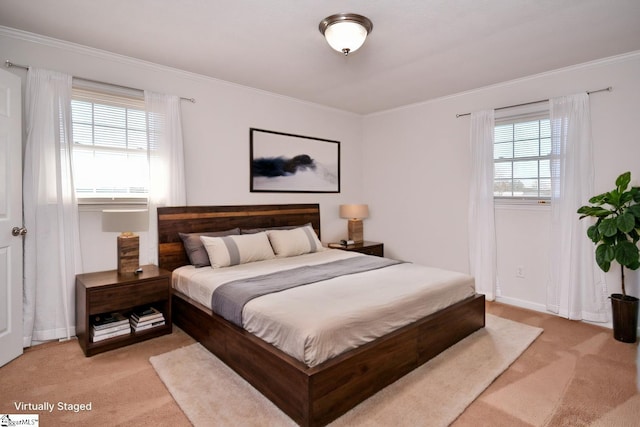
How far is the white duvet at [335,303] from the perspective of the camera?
6.25 ft

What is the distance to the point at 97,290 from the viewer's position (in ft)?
8.66

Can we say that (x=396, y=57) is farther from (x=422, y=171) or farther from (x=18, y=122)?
(x=18, y=122)

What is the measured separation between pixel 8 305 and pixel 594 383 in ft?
A: 13.8

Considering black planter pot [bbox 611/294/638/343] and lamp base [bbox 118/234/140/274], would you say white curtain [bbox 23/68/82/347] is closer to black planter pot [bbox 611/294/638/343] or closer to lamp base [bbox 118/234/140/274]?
lamp base [bbox 118/234/140/274]

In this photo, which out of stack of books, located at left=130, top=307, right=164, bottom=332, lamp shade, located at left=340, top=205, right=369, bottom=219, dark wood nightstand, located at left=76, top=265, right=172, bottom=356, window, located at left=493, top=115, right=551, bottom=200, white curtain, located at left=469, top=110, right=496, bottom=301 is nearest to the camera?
dark wood nightstand, located at left=76, top=265, right=172, bottom=356

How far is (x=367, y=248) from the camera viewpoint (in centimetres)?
473

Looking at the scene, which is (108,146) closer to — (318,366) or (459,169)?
(318,366)

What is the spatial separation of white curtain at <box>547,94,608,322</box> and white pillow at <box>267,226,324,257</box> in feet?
8.58

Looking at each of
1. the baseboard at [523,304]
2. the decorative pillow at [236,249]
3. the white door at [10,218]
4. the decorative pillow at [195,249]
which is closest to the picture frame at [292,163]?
the decorative pillow at [236,249]

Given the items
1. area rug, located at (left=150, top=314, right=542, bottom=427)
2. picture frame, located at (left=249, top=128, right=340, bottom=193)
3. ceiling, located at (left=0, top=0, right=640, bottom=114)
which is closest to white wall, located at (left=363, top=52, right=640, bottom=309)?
ceiling, located at (left=0, top=0, right=640, bottom=114)

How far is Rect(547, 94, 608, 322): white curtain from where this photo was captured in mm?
3285

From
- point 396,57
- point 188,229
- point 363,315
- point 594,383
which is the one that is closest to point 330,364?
point 363,315

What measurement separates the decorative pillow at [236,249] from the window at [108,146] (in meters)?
0.85

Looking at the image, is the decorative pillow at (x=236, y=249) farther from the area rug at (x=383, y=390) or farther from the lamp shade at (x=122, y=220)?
the area rug at (x=383, y=390)
